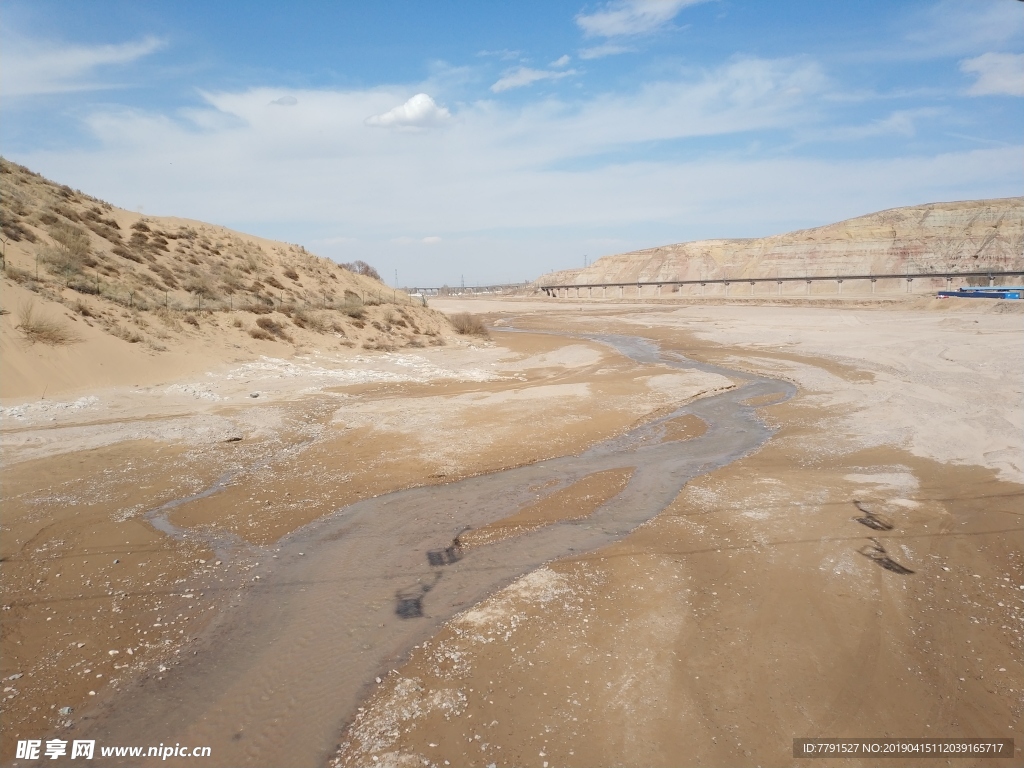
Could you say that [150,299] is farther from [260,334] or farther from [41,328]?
[41,328]

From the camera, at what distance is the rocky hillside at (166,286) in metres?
15.8

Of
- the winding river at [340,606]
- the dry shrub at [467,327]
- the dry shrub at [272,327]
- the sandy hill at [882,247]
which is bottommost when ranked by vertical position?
the winding river at [340,606]

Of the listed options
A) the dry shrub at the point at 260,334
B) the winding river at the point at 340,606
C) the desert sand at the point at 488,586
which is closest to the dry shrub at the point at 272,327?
the dry shrub at the point at 260,334

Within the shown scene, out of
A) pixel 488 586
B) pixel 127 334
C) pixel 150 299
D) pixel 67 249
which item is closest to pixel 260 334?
pixel 150 299

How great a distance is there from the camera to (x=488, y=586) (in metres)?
6.12

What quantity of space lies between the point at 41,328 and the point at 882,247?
96083 millimetres

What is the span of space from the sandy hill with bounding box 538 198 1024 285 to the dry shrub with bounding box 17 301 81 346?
300 ft

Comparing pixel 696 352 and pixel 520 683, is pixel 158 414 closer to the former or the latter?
pixel 520 683

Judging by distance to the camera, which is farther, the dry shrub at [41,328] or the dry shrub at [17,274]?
the dry shrub at [17,274]

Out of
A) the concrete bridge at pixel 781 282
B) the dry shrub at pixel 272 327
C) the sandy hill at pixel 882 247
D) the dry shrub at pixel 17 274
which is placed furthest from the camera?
the sandy hill at pixel 882 247

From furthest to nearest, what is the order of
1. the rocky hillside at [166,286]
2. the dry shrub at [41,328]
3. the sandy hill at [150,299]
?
1. the rocky hillside at [166,286]
2. the sandy hill at [150,299]
3. the dry shrub at [41,328]

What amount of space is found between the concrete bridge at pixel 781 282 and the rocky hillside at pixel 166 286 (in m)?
58.8

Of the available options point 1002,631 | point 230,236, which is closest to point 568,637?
point 1002,631

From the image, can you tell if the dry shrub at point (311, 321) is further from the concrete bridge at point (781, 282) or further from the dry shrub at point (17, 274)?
the concrete bridge at point (781, 282)
